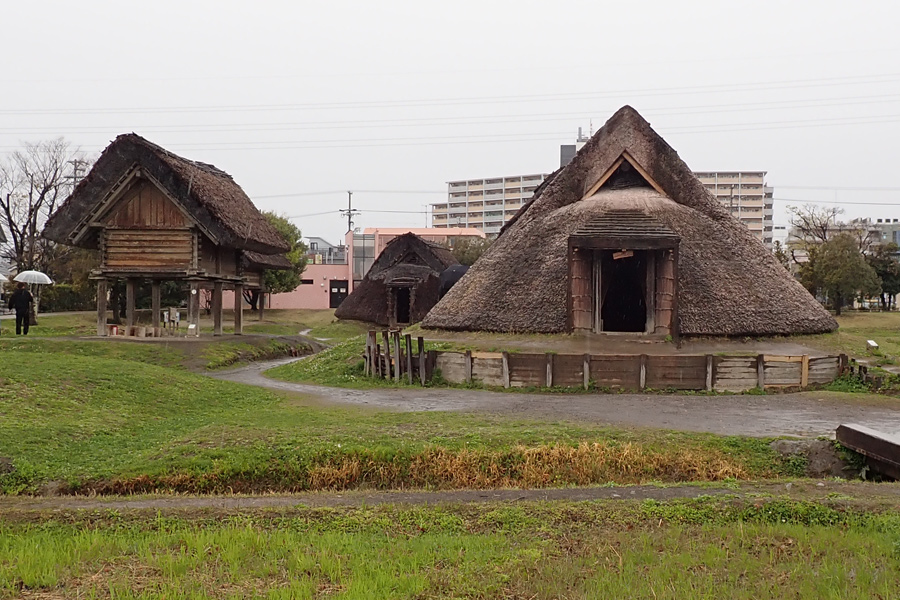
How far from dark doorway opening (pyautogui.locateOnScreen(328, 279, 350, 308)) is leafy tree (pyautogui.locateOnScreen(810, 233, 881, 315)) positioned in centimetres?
4075

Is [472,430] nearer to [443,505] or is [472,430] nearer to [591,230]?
[443,505]

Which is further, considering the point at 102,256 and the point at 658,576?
the point at 102,256

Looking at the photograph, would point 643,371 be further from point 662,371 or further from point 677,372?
point 677,372

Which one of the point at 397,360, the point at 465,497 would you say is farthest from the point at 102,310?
the point at 465,497

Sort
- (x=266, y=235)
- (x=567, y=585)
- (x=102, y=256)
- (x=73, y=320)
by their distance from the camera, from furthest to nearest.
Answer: (x=73, y=320) < (x=266, y=235) < (x=102, y=256) < (x=567, y=585)

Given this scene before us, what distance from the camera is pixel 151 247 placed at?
27828 millimetres

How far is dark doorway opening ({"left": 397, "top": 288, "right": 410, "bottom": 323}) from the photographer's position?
43.2 m

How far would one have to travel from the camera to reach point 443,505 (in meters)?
8.42

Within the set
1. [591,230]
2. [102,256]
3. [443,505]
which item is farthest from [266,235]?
[443,505]

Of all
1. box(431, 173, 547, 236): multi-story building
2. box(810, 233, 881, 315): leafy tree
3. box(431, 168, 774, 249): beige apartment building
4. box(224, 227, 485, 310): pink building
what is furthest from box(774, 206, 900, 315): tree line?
box(431, 173, 547, 236): multi-story building

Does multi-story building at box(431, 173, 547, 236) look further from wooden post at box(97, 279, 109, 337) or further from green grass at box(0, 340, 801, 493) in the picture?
green grass at box(0, 340, 801, 493)

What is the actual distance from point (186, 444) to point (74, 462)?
61.3 inches

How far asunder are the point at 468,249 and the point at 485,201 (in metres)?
71.7

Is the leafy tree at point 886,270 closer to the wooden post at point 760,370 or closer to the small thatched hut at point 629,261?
the small thatched hut at point 629,261
